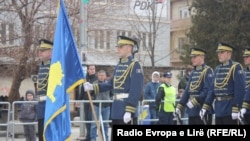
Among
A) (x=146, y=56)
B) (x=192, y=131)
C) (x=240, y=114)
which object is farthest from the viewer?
(x=146, y=56)

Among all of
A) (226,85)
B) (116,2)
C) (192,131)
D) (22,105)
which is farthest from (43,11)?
(192,131)

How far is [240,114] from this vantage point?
8820mm

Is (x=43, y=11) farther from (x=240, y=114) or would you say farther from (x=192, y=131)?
(x=192, y=131)

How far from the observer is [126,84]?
26.7 feet

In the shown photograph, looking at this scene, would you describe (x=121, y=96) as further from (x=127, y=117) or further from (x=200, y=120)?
(x=200, y=120)

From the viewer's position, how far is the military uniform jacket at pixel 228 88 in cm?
888

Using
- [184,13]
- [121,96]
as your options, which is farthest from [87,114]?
[184,13]

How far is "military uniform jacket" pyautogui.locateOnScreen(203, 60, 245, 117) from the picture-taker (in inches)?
350

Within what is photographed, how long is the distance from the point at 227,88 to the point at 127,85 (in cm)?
190

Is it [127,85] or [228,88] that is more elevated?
[127,85]

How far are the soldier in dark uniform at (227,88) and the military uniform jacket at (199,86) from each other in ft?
0.76

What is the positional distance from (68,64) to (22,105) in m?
5.24

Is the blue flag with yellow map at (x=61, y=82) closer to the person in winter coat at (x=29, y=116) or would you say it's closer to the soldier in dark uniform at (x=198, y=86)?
the soldier in dark uniform at (x=198, y=86)

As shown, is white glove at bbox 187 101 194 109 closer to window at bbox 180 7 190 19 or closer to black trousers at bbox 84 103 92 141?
black trousers at bbox 84 103 92 141
